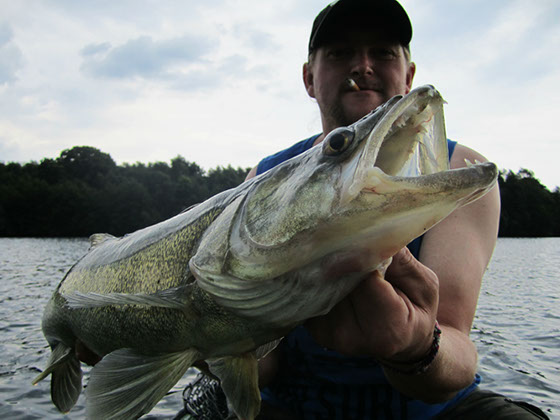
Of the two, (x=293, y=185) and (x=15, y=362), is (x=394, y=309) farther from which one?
(x=15, y=362)

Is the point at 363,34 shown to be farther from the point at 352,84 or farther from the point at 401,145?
the point at 401,145

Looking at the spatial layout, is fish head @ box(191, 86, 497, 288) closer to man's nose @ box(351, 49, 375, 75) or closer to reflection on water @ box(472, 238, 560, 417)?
man's nose @ box(351, 49, 375, 75)

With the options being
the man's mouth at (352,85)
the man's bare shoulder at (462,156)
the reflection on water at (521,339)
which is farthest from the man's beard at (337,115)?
the reflection on water at (521,339)

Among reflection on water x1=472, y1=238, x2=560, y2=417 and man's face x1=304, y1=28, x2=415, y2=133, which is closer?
man's face x1=304, y1=28, x2=415, y2=133

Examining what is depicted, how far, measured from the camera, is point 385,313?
67.2 inches

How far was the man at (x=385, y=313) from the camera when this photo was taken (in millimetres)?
1790

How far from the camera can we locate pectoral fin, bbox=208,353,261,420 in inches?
79.5

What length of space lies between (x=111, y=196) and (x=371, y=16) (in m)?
64.2

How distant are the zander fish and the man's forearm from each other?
0.68m

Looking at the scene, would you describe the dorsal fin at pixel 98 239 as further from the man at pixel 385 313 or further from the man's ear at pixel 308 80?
the man's ear at pixel 308 80

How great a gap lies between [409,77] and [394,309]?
3106 millimetres

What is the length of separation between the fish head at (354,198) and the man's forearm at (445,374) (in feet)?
2.66

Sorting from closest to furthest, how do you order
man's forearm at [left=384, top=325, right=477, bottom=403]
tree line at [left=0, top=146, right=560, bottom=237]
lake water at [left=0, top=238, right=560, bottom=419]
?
man's forearm at [left=384, top=325, right=477, bottom=403], lake water at [left=0, top=238, right=560, bottom=419], tree line at [left=0, top=146, right=560, bottom=237]

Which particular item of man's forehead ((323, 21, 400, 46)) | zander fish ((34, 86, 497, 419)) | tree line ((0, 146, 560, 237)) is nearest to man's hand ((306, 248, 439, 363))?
zander fish ((34, 86, 497, 419))
